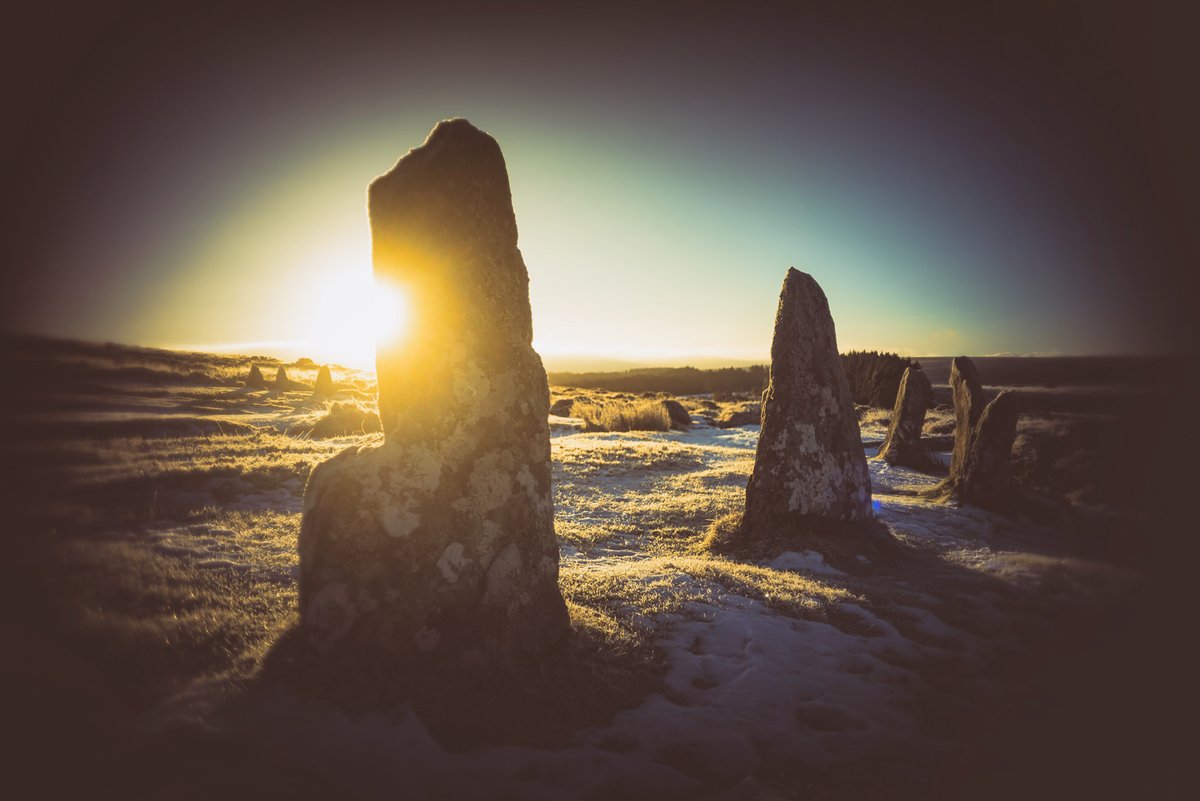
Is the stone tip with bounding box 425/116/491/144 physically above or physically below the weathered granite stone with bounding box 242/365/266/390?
above

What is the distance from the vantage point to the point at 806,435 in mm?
6504

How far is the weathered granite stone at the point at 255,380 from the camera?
20.1 meters

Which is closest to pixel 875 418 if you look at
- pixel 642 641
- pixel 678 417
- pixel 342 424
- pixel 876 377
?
pixel 876 377

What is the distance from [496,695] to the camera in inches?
112

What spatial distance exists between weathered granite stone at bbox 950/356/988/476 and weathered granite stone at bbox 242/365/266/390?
2259 cm

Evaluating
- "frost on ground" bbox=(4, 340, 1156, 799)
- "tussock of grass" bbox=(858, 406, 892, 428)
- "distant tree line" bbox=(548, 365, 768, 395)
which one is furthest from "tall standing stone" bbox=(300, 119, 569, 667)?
"distant tree line" bbox=(548, 365, 768, 395)

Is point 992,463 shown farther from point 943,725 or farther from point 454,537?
point 454,537

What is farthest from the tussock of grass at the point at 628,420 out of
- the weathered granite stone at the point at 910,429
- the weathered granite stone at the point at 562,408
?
the weathered granite stone at the point at 910,429

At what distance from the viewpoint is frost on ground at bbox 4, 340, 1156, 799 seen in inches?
91.6

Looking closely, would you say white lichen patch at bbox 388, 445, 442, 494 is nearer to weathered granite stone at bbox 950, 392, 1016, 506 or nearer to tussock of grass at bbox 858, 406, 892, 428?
weathered granite stone at bbox 950, 392, 1016, 506

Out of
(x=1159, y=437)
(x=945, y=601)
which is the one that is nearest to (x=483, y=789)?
(x=945, y=601)

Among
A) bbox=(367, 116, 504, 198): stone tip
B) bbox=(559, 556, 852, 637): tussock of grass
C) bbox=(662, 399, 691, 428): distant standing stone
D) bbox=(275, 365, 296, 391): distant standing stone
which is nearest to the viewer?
bbox=(367, 116, 504, 198): stone tip

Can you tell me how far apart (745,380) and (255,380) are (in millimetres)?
47115

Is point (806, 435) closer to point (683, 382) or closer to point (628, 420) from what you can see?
point (628, 420)
